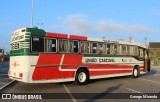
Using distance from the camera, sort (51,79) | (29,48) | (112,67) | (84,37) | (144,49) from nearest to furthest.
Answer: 1. (29,48)
2. (51,79)
3. (84,37)
4. (112,67)
5. (144,49)

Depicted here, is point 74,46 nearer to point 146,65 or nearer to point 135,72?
point 135,72

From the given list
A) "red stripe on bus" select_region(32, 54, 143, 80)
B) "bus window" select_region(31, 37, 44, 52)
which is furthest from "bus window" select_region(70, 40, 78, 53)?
"bus window" select_region(31, 37, 44, 52)

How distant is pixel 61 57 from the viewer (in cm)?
1548

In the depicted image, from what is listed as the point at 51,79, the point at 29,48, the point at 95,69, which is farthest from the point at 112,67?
the point at 29,48

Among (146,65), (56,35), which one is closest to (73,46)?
(56,35)

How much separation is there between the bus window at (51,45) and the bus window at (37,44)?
1.06ft

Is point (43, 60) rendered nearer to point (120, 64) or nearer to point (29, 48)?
point (29, 48)

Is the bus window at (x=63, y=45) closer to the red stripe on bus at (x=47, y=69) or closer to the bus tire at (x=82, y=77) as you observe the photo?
the red stripe on bus at (x=47, y=69)

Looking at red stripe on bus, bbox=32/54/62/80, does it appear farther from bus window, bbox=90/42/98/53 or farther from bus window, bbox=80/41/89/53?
bus window, bbox=90/42/98/53

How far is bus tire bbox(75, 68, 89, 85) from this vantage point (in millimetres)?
16383

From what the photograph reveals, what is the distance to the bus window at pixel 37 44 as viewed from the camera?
1413cm

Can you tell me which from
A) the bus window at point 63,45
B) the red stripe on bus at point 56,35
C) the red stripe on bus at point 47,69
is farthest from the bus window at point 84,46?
the red stripe on bus at point 47,69

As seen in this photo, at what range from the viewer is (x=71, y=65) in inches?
631

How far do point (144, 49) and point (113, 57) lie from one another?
589cm
